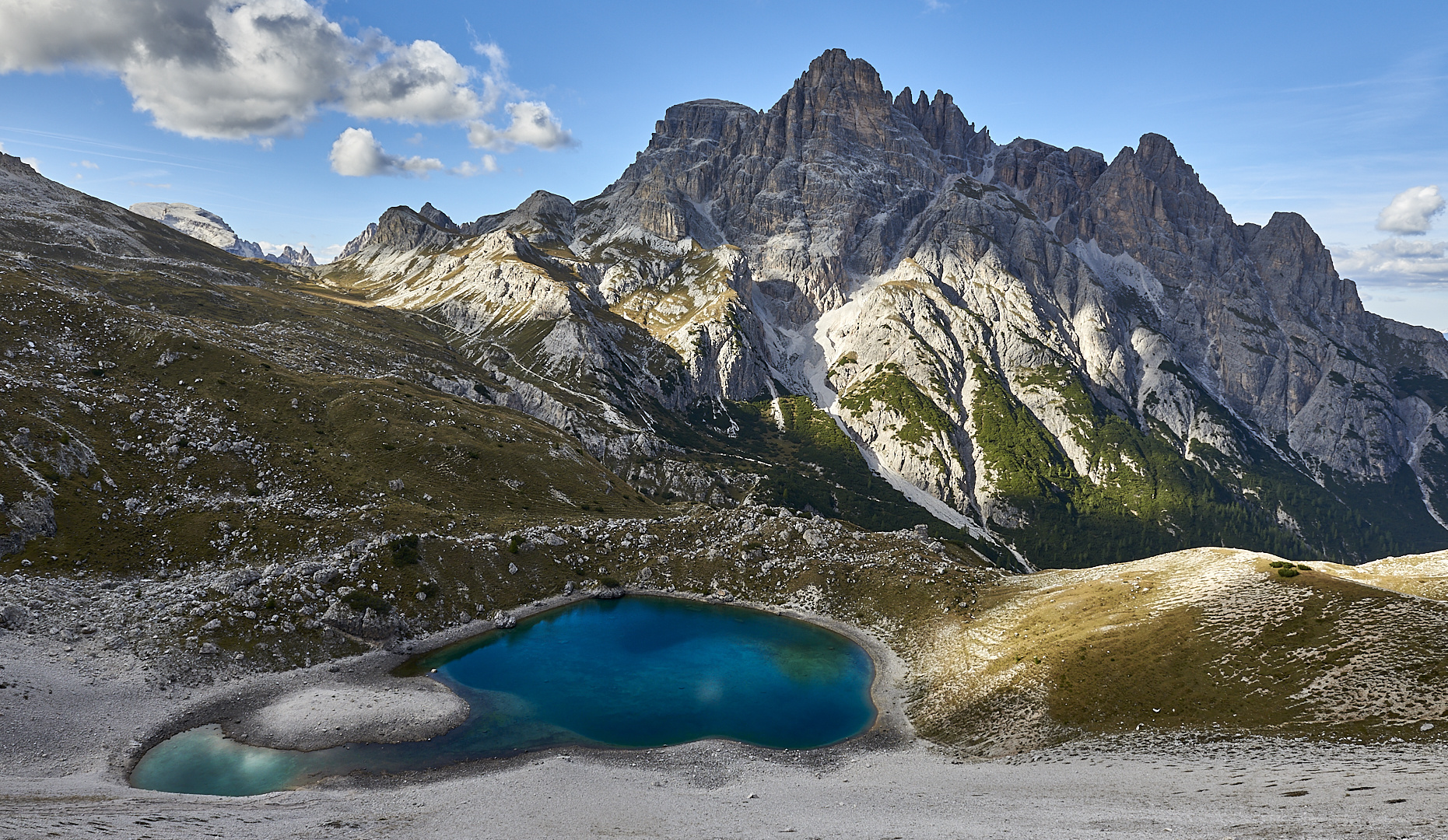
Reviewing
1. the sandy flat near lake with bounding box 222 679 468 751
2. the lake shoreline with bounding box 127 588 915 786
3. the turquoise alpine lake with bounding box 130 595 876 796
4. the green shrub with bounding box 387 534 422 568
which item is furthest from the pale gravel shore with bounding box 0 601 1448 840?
the green shrub with bounding box 387 534 422 568

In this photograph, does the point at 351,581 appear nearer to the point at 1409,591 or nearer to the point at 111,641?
the point at 111,641

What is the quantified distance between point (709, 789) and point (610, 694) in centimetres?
2408

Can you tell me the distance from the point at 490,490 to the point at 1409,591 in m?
128

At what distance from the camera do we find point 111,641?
6744 cm

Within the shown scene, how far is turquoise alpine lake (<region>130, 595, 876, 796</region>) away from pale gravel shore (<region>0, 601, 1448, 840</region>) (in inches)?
143

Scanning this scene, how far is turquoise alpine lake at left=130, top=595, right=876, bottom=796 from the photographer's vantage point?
58656mm

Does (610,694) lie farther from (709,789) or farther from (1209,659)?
(1209,659)

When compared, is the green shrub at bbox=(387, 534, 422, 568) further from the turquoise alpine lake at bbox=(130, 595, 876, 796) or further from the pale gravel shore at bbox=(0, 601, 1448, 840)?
the pale gravel shore at bbox=(0, 601, 1448, 840)

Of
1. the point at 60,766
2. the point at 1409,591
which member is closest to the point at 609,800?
the point at 60,766

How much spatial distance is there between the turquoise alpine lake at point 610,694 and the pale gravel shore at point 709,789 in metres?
3.64

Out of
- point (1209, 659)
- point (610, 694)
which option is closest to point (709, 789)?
point (610, 694)

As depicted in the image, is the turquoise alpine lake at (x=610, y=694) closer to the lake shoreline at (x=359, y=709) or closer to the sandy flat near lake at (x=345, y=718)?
the lake shoreline at (x=359, y=709)

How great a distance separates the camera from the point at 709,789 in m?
58.2

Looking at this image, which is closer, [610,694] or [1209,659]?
[1209,659]
